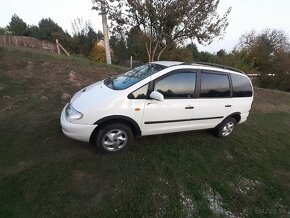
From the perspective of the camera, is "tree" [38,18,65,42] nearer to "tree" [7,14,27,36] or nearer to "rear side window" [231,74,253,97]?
"tree" [7,14,27,36]

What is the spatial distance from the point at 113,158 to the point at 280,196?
2.99 meters

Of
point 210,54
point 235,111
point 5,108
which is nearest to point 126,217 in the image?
point 235,111

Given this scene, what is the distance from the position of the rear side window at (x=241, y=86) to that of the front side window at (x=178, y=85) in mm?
1259

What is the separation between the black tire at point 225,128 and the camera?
5734mm

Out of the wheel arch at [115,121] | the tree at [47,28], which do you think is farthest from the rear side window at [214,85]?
the tree at [47,28]

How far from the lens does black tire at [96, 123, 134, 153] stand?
421 centimetres

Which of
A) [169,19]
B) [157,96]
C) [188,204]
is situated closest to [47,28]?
[169,19]

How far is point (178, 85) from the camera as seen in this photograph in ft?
15.3

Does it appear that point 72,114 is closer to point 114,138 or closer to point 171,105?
point 114,138

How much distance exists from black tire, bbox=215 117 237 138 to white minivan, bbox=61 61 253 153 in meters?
0.23

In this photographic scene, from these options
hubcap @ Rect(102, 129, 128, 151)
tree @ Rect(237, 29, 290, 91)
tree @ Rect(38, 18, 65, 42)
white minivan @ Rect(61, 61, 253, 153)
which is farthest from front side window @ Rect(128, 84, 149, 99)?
tree @ Rect(38, 18, 65, 42)

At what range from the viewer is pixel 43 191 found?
3545 mm

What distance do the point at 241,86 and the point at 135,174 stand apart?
10.8 feet

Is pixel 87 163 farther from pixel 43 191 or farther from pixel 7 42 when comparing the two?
pixel 7 42
